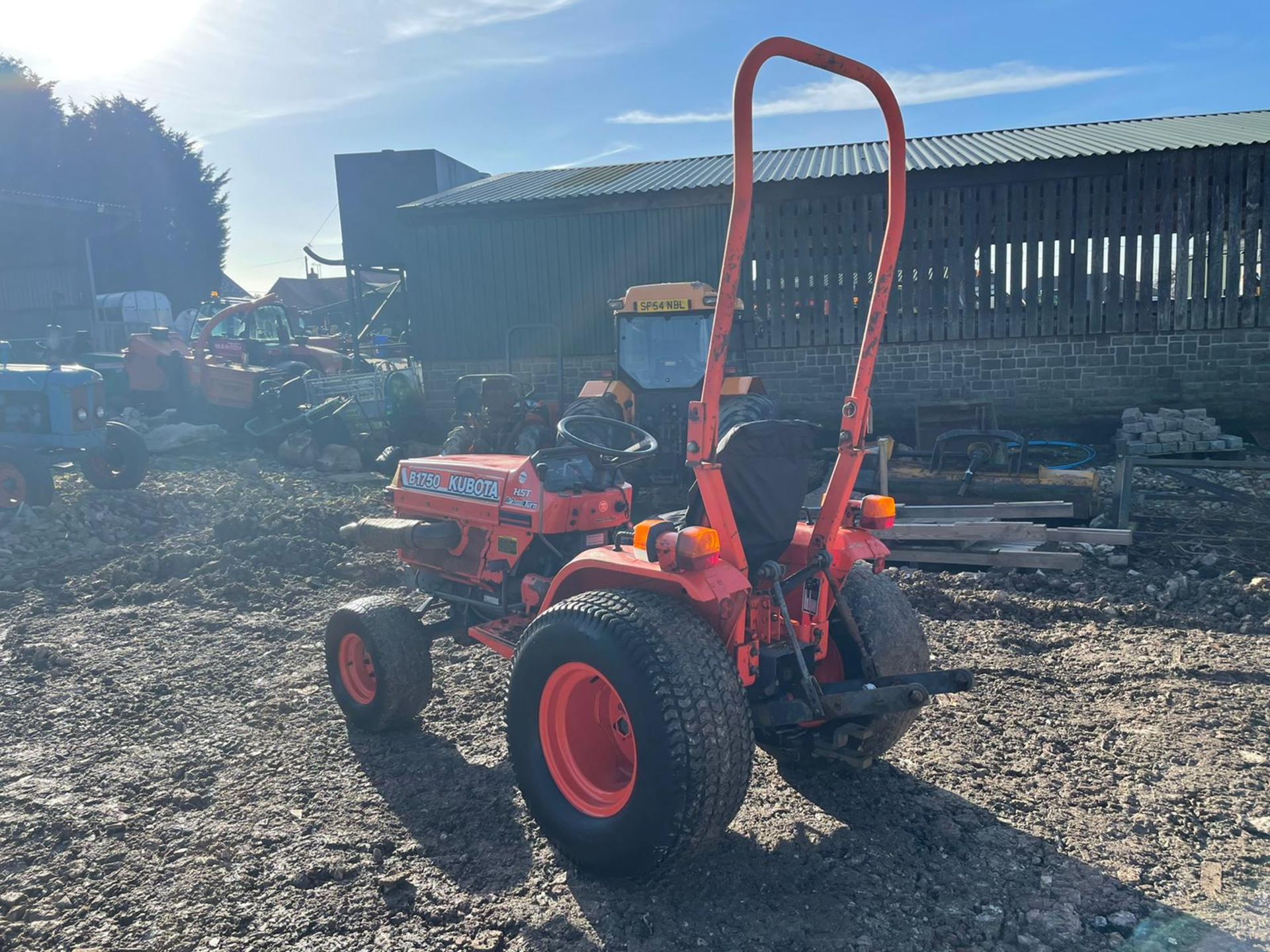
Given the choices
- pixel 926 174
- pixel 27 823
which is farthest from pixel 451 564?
pixel 926 174

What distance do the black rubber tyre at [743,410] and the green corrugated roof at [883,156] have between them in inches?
189

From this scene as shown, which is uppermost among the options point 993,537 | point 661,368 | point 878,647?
point 661,368

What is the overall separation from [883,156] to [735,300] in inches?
491

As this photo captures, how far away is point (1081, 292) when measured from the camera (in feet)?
39.6

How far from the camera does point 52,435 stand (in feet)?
31.9

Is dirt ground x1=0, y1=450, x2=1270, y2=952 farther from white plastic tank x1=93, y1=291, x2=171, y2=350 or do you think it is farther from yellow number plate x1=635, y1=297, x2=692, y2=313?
white plastic tank x1=93, y1=291, x2=171, y2=350

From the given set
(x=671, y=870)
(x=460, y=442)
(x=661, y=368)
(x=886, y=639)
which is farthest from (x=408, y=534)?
(x=460, y=442)

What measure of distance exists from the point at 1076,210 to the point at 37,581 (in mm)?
12301

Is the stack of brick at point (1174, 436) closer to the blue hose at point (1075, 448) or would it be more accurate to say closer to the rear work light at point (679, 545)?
the blue hose at point (1075, 448)

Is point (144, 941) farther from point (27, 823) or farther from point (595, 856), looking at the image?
point (595, 856)

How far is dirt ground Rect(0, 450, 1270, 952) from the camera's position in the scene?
9.07ft

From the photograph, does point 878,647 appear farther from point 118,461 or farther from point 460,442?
point 118,461

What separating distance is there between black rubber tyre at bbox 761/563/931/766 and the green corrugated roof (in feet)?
33.9

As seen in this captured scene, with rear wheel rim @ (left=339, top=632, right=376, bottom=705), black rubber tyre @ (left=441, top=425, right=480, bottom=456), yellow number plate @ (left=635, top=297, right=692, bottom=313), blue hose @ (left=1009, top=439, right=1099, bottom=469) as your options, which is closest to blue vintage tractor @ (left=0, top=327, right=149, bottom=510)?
black rubber tyre @ (left=441, top=425, right=480, bottom=456)
